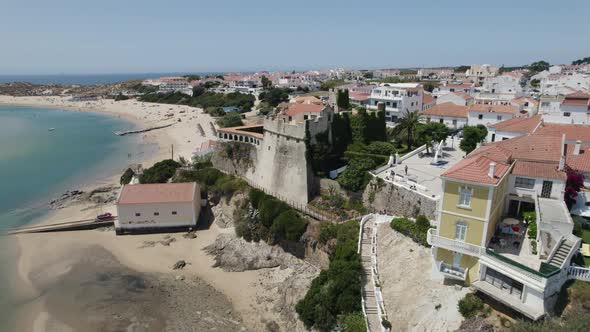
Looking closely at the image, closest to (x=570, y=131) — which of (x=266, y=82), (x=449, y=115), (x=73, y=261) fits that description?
(x=449, y=115)

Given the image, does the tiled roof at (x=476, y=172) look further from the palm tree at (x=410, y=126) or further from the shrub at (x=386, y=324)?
the palm tree at (x=410, y=126)

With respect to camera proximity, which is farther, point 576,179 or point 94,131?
point 94,131

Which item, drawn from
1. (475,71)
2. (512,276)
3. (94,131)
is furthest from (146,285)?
(475,71)

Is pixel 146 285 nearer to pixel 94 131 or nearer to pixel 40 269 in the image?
pixel 40 269

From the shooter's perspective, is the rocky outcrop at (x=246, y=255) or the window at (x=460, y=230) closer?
the window at (x=460, y=230)

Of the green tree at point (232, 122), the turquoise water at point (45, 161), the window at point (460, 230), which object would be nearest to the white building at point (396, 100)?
the green tree at point (232, 122)
